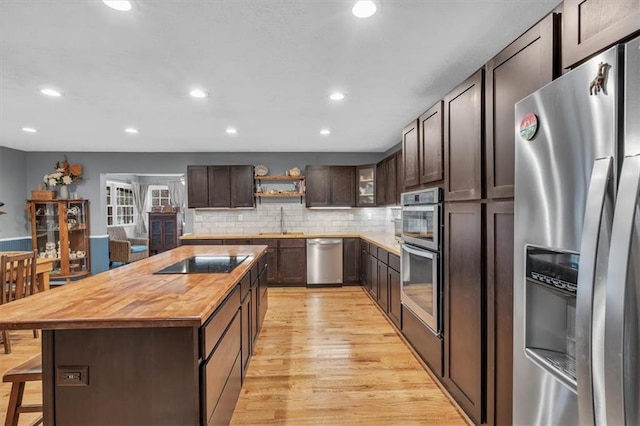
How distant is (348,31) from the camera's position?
1913mm

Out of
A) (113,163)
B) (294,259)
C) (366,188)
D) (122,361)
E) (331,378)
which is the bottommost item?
(331,378)

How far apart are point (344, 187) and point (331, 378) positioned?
364 centimetres

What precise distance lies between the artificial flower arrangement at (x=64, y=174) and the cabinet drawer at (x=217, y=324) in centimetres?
524

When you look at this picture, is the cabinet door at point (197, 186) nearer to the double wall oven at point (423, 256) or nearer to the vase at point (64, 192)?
the vase at point (64, 192)

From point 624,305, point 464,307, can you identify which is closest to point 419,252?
point 464,307

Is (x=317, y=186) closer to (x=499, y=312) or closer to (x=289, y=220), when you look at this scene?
(x=289, y=220)

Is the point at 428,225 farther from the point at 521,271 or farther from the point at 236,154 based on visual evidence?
the point at 236,154

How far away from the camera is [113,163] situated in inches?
222

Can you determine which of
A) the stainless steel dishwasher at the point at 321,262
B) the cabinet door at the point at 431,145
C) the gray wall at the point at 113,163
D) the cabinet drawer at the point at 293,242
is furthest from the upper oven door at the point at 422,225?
the gray wall at the point at 113,163

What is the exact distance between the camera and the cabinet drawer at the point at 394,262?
3135mm

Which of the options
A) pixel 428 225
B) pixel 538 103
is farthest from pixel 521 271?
pixel 428 225

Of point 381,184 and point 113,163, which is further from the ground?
point 113,163

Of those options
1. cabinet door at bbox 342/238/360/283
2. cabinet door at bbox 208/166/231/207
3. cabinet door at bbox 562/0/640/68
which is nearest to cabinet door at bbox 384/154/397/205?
cabinet door at bbox 342/238/360/283

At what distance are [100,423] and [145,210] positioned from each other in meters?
8.75
